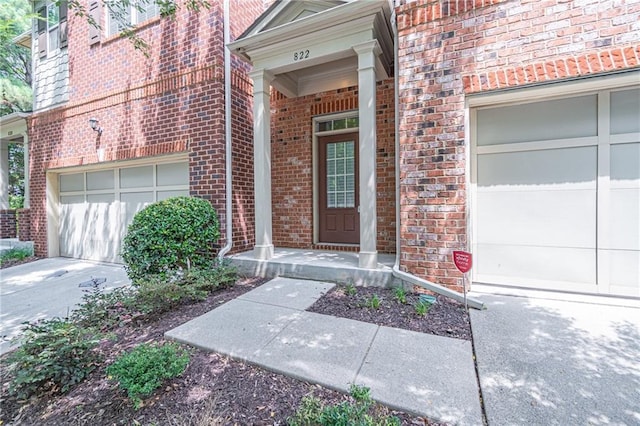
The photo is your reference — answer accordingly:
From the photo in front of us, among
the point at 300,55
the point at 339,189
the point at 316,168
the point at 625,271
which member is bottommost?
the point at 625,271

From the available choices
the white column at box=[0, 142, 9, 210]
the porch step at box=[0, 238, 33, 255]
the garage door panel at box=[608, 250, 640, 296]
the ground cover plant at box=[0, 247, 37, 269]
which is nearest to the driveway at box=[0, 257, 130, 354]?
the ground cover plant at box=[0, 247, 37, 269]

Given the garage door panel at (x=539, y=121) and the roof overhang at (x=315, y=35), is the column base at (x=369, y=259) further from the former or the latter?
the roof overhang at (x=315, y=35)

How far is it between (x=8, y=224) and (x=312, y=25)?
11.1 m

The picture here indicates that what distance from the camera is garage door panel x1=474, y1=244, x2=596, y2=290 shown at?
3.35 meters

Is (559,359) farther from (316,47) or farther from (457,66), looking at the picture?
(316,47)

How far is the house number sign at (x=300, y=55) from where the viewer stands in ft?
14.0

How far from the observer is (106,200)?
21.5 ft

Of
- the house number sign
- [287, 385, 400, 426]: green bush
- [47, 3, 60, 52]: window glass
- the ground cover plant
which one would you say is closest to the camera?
[287, 385, 400, 426]: green bush

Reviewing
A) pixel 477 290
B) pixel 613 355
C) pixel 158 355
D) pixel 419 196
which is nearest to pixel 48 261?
pixel 158 355

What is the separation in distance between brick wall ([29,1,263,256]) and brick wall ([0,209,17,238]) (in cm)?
356

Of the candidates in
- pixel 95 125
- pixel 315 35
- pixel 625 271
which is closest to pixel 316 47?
pixel 315 35

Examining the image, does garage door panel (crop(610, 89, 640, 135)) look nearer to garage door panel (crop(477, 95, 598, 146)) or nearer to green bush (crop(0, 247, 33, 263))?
garage door panel (crop(477, 95, 598, 146))

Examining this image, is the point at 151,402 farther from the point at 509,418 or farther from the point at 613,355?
the point at 613,355

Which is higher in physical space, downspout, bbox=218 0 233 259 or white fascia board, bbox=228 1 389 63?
white fascia board, bbox=228 1 389 63
